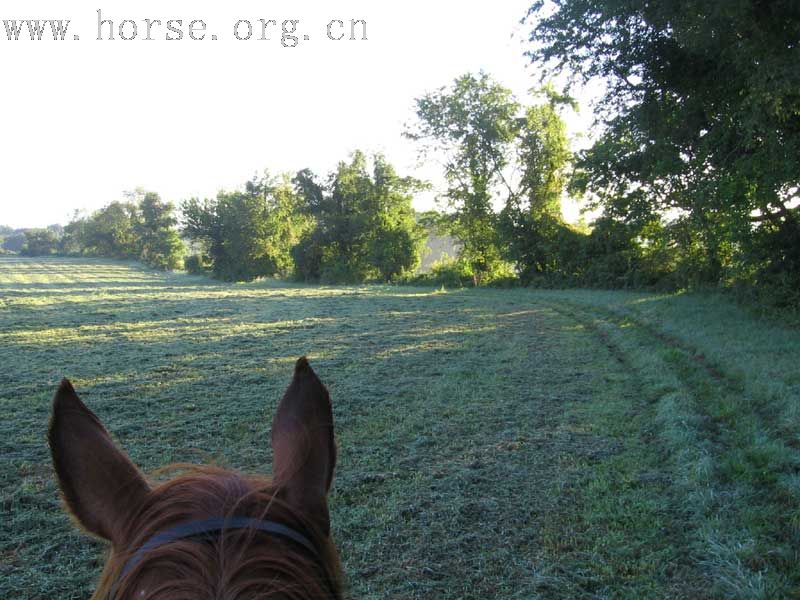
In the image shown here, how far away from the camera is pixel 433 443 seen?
15.0ft

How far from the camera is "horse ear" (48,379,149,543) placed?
94 centimetres

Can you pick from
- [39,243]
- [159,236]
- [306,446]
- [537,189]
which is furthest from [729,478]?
[39,243]

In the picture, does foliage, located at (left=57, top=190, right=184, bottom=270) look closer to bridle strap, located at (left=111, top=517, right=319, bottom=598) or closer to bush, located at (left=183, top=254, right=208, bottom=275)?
bush, located at (left=183, top=254, right=208, bottom=275)

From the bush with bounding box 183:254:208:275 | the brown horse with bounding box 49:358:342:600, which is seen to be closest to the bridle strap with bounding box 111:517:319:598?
the brown horse with bounding box 49:358:342:600

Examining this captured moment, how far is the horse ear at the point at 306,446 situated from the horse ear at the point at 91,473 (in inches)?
10.8

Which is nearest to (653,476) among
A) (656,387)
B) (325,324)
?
(656,387)

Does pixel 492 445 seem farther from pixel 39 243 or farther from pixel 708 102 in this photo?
pixel 39 243

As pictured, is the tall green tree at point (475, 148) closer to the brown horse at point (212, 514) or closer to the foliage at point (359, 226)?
the foliage at point (359, 226)

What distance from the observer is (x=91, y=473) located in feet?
3.15

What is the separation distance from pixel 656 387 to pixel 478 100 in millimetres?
22690

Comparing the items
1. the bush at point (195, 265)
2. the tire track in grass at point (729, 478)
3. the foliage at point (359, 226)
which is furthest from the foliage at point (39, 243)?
the tire track in grass at point (729, 478)

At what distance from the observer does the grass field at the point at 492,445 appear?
2.70 m

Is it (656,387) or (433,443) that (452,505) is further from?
(656,387)

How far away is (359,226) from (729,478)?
30.0 m
